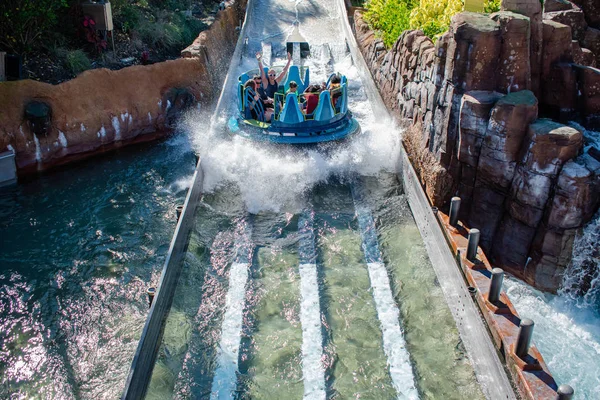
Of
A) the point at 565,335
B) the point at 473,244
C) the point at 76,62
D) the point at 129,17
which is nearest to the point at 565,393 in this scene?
the point at 473,244

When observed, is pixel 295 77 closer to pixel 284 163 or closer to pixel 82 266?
pixel 284 163

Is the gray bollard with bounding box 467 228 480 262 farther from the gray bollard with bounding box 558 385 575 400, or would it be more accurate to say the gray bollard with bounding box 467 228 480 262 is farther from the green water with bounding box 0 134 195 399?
the green water with bounding box 0 134 195 399

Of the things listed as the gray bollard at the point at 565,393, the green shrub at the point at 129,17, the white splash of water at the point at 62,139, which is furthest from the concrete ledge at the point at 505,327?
the green shrub at the point at 129,17

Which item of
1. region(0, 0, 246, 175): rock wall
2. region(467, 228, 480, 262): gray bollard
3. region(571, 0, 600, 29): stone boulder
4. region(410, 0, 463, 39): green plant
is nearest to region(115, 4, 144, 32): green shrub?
region(0, 0, 246, 175): rock wall

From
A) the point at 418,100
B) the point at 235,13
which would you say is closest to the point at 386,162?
the point at 418,100

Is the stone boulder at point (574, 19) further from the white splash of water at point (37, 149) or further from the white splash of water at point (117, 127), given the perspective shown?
the white splash of water at point (37, 149)

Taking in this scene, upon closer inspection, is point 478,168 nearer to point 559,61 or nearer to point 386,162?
point 559,61
